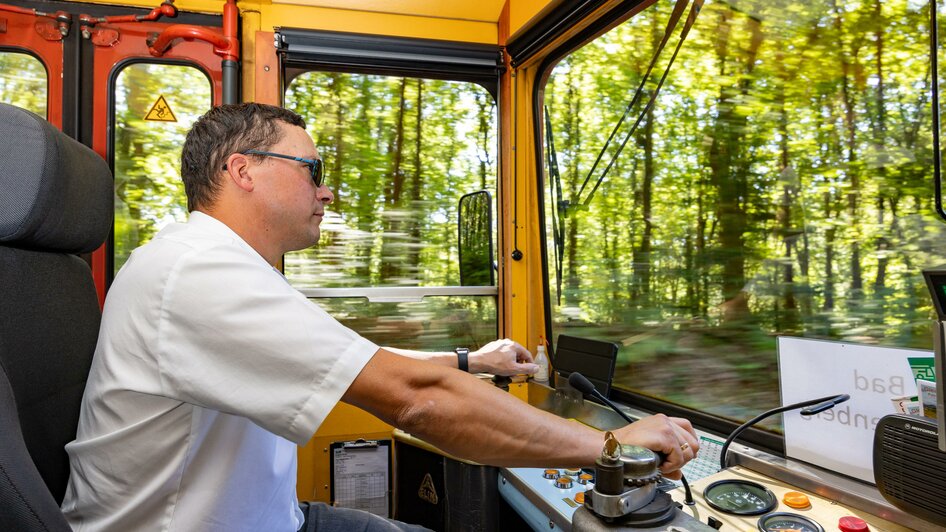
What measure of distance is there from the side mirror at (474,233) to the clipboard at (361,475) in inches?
35.7

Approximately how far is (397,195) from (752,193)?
5.25 ft

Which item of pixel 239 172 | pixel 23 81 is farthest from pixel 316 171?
pixel 23 81

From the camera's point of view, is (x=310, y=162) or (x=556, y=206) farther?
(x=556, y=206)

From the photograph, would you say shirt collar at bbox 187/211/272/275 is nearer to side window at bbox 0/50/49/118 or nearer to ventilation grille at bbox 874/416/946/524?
ventilation grille at bbox 874/416/946/524

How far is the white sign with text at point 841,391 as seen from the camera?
115cm

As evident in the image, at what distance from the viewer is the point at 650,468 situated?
837 millimetres

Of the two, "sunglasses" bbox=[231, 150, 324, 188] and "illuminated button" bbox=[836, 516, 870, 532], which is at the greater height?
"sunglasses" bbox=[231, 150, 324, 188]

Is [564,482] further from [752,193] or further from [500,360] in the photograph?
[752,193]

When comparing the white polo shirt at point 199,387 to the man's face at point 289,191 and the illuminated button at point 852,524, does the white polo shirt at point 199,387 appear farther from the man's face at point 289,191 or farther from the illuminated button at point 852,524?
the illuminated button at point 852,524

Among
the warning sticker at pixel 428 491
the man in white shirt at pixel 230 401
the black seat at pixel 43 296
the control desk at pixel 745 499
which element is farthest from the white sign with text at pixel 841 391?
the black seat at pixel 43 296

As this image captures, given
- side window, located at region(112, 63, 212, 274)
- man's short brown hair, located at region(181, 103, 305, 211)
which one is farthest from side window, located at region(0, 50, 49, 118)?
man's short brown hair, located at region(181, 103, 305, 211)

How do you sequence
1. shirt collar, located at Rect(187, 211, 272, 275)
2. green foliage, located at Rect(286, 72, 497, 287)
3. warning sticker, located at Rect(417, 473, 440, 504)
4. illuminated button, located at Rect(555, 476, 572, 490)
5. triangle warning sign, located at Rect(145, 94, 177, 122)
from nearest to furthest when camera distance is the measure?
shirt collar, located at Rect(187, 211, 272, 275), illuminated button, located at Rect(555, 476, 572, 490), warning sticker, located at Rect(417, 473, 440, 504), triangle warning sign, located at Rect(145, 94, 177, 122), green foliage, located at Rect(286, 72, 497, 287)

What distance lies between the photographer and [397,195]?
2670 mm

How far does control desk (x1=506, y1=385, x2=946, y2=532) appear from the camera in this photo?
1.03 metres
